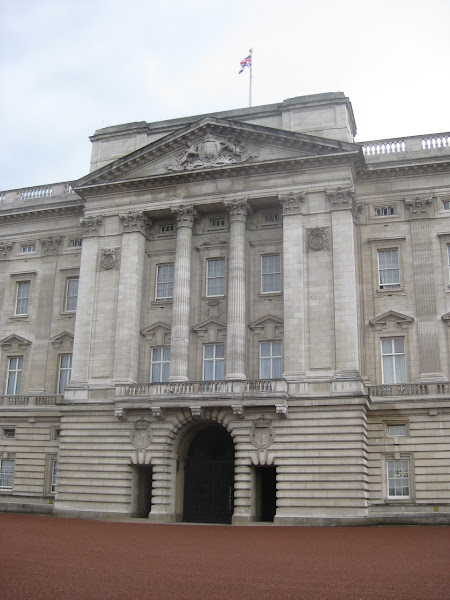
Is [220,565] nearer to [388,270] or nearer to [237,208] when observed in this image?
[388,270]

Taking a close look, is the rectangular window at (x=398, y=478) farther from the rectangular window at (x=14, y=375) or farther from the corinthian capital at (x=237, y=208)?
the rectangular window at (x=14, y=375)

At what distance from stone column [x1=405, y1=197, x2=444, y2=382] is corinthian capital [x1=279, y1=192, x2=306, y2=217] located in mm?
6286

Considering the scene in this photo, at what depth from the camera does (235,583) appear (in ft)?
51.8

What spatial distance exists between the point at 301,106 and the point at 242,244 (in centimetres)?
929

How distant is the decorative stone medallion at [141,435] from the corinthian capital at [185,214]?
12011 mm

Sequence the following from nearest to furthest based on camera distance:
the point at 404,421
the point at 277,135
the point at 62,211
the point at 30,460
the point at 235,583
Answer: the point at 235,583 < the point at 404,421 < the point at 277,135 < the point at 30,460 < the point at 62,211

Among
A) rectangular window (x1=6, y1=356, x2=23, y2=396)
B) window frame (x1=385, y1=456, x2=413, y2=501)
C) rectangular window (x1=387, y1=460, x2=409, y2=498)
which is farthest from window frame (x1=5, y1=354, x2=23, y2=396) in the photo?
rectangular window (x1=387, y1=460, x2=409, y2=498)

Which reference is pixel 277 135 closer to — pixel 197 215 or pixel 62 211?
pixel 197 215

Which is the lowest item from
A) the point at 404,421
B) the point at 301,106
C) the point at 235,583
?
the point at 235,583

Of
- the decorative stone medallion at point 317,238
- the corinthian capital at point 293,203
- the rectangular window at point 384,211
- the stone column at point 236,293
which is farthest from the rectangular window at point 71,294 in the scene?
the rectangular window at point 384,211

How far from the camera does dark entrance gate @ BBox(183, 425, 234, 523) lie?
129ft

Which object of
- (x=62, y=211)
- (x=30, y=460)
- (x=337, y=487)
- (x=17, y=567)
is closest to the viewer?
(x=17, y=567)

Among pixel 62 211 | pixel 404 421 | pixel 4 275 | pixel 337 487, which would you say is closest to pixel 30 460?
pixel 4 275

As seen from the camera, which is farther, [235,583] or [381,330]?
[381,330]
